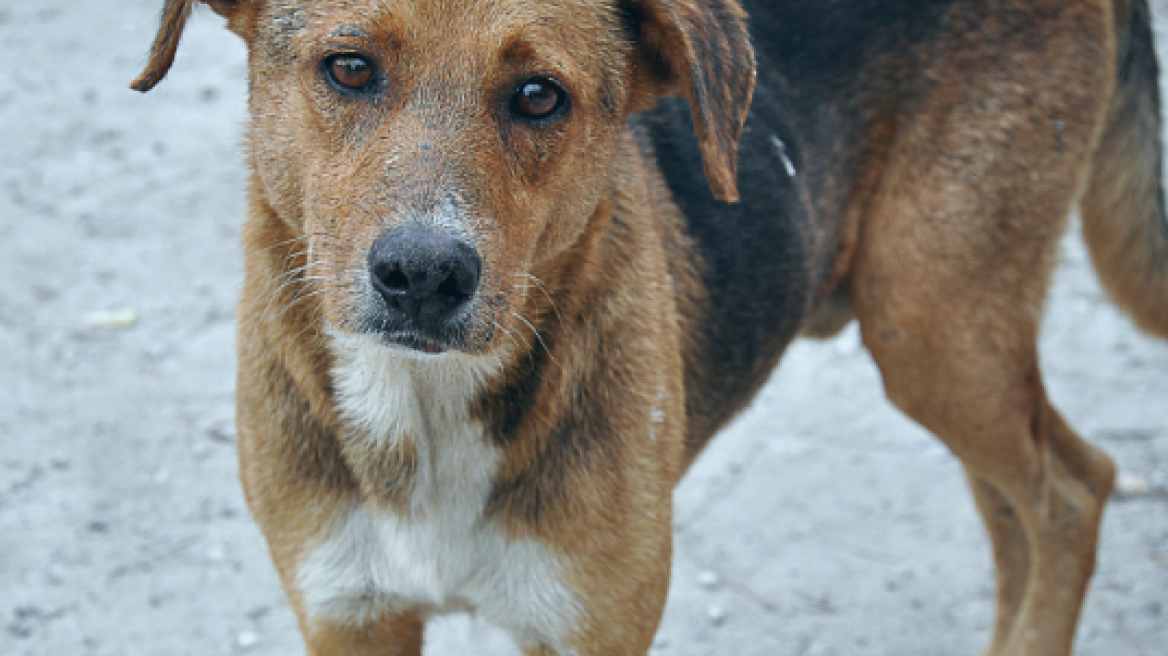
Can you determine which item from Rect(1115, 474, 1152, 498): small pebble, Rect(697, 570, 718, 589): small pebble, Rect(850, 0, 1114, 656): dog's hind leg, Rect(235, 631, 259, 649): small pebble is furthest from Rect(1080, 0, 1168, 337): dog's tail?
Rect(235, 631, 259, 649): small pebble

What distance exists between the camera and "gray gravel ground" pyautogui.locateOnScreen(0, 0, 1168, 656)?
384 centimetres

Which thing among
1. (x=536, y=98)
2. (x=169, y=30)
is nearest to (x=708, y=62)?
(x=536, y=98)

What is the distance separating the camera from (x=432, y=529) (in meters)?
2.57

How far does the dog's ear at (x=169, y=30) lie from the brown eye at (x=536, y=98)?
0.61 meters

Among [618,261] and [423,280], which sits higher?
[423,280]

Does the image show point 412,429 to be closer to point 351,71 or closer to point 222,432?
point 351,71

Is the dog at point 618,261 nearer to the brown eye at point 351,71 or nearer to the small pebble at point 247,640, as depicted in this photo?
the brown eye at point 351,71

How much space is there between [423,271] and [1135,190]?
2.51 meters

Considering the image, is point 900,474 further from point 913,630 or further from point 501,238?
point 501,238

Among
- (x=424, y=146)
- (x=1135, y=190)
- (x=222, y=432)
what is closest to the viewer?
(x=424, y=146)

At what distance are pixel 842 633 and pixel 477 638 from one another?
3.94ft

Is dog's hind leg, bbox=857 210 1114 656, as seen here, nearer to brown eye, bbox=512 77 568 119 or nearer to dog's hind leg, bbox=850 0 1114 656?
dog's hind leg, bbox=850 0 1114 656

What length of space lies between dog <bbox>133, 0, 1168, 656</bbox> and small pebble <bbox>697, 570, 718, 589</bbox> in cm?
91

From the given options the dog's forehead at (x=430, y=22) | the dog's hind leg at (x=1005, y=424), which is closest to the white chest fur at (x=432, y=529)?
the dog's forehead at (x=430, y=22)
